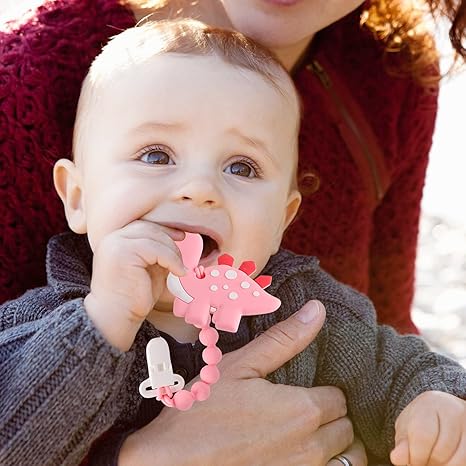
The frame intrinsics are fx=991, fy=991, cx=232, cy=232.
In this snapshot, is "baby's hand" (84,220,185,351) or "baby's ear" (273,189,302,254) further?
"baby's ear" (273,189,302,254)

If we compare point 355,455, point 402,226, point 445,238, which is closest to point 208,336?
point 355,455

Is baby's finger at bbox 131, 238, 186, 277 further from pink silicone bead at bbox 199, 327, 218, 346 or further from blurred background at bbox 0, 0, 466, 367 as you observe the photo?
blurred background at bbox 0, 0, 466, 367

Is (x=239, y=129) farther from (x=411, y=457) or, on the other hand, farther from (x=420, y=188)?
(x=420, y=188)

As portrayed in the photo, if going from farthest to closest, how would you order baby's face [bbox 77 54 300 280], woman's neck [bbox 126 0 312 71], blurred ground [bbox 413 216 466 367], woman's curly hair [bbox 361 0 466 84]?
blurred ground [bbox 413 216 466 367], woman's curly hair [bbox 361 0 466 84], woman's neck [bbox 126 0 312 71], baby's face [bbox 77 54 300 280]

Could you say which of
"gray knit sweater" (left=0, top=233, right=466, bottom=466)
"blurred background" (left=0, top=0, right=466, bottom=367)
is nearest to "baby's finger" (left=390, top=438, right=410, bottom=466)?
"gray knit sweater" (left=0, top=233, right=466, bottom=466)

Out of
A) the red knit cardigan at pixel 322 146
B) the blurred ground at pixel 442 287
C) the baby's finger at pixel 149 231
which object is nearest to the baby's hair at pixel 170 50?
the red knit cardigan at pixel 322 146

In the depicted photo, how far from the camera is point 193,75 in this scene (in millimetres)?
1541

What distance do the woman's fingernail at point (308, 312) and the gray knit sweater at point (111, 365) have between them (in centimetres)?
4

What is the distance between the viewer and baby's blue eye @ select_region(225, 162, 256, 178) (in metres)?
1.56

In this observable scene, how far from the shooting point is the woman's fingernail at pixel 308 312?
1.64 metres

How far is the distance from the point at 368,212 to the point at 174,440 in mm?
913

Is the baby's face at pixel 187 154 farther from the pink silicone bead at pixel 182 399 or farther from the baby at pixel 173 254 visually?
the pink silicone bead at pixel 182 399

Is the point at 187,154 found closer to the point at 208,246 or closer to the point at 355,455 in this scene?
the point at 208,246

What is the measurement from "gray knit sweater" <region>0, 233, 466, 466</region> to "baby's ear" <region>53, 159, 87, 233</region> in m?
0.08
